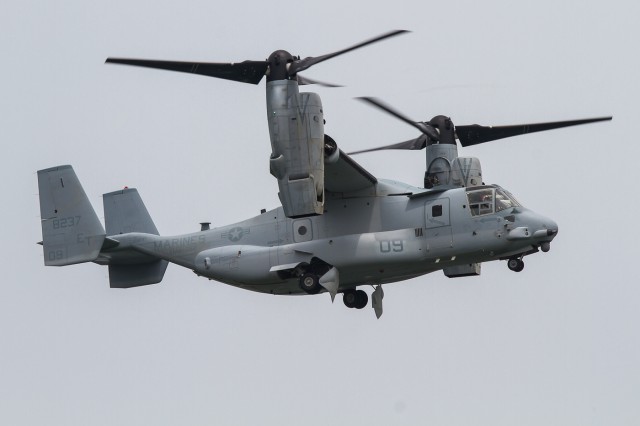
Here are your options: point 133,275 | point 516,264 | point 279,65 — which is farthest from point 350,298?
point 279,65

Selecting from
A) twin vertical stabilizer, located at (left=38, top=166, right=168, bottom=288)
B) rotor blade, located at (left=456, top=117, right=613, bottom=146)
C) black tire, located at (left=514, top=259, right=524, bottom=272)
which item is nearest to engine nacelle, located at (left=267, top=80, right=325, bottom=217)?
black tire, located at (left=514, top=259, right=524, bottom=272)

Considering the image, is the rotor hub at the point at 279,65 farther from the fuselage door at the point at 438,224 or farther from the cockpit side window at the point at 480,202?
the cockpit side window at the point at 480,202

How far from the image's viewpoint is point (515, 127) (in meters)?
35.4

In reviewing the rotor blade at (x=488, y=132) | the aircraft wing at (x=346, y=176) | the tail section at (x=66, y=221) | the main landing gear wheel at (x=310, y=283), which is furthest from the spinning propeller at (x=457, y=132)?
the tail section at (x=66, y=221)

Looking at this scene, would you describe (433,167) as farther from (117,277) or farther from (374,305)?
(117,277)

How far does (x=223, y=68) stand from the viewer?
3061 cm

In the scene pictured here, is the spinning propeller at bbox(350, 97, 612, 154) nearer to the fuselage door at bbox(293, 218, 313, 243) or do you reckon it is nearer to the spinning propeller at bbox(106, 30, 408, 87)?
the fuselage door at bbox(293, 218, 313, 243)

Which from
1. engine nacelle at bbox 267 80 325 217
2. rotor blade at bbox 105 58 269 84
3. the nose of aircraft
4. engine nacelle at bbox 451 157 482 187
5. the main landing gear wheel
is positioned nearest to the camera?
engine nacelle at bbox 267 80 325 217

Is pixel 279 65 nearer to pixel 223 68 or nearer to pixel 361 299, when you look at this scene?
pixel 223 68

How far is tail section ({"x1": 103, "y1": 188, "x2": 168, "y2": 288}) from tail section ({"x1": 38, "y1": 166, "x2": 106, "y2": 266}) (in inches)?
34.7

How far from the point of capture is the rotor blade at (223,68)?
30.4 metres

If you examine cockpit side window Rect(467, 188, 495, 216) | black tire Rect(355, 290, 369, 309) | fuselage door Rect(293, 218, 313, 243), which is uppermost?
cockpit side window Rect(467, 188, 495, 216)

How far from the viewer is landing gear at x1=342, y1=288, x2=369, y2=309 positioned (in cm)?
3419

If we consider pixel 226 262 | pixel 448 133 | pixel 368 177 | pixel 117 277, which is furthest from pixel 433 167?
pixel 117 277
